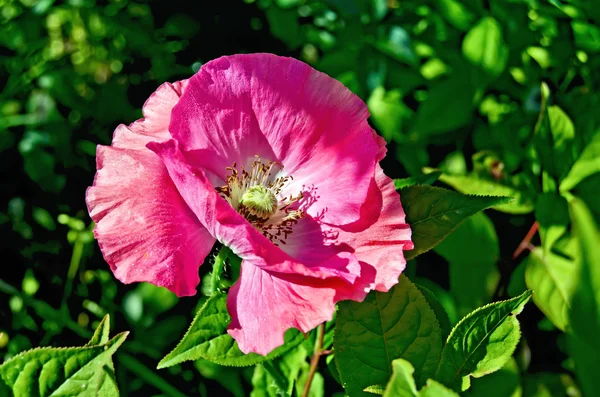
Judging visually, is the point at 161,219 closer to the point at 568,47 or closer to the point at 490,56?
the point at 490,56

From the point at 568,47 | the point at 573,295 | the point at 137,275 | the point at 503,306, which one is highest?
the point at 137,275

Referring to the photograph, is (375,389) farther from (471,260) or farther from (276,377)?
(471,260)

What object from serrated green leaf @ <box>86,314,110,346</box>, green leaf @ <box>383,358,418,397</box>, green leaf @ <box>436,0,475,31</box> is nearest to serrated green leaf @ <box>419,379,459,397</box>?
green leaf @ <box>383,358,418,397</box>

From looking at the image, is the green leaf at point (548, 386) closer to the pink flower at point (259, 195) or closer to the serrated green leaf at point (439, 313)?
the serrated green leaf at point (439, 313)

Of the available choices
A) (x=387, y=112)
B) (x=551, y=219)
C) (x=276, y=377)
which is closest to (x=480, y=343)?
(x=276, y=377)

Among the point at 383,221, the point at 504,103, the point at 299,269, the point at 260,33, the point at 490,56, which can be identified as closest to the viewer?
the point at 299,269

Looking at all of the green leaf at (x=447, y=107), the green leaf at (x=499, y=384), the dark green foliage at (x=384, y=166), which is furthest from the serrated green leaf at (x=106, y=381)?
the green leaf at (x=447, y=107)

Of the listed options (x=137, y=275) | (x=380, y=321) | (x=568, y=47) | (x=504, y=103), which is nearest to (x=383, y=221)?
(x=380, y=321)
